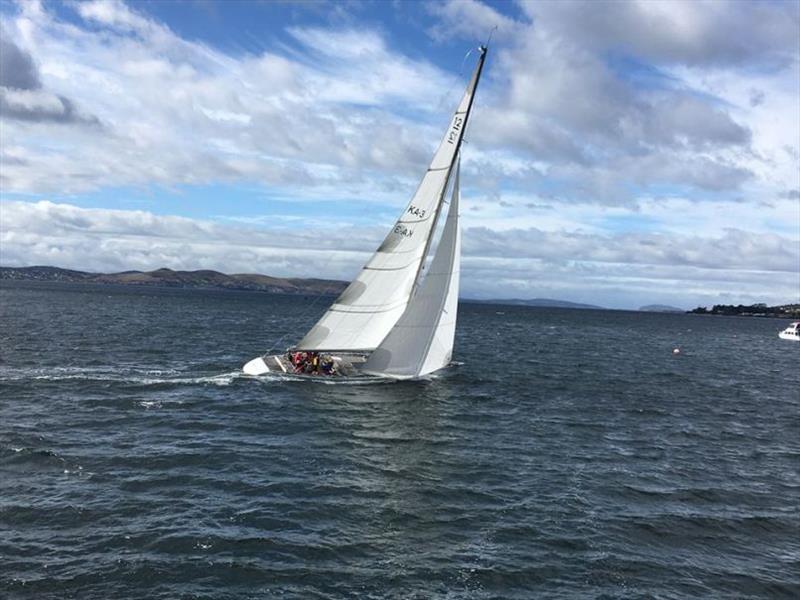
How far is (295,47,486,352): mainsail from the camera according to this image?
40.5 metres

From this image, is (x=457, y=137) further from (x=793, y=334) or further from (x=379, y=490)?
(x=793, y=334)

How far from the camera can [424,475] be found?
25203 millimetres

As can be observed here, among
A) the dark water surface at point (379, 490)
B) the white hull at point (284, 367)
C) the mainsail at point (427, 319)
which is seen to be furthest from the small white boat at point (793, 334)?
the white hull at point (284, 367)

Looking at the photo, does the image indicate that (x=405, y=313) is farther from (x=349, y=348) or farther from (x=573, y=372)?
(x=573, y=372)

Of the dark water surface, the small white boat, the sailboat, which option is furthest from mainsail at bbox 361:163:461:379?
the small white boat

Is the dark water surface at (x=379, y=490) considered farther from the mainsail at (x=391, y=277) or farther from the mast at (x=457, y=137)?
the mast at (x=457, y=137)

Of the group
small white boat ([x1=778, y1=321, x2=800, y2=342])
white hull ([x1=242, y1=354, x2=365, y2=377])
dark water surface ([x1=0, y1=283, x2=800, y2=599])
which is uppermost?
small white boat ([x1=778, y1=321, x2=800, y2=342])

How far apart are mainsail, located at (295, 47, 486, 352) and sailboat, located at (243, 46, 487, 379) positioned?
63mm

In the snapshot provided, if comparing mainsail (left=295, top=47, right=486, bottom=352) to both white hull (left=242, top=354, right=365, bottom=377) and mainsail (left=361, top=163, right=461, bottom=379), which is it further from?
Result: white hull (left=242, top=354, right=365, bottom=377)

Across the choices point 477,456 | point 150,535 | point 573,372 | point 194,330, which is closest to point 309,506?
point 150,535

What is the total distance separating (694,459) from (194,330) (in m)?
69.7

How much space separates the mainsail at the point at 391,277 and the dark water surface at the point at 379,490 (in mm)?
3552

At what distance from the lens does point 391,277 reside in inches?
1636

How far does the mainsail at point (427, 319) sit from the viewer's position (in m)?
41.1
